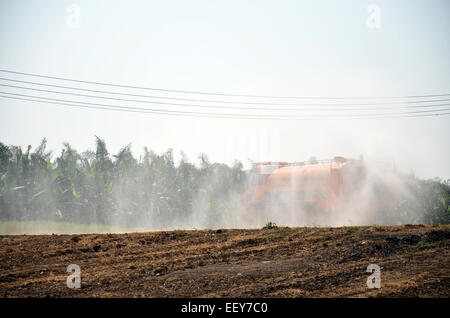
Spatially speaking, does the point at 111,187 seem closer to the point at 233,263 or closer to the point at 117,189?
the point at 117,189

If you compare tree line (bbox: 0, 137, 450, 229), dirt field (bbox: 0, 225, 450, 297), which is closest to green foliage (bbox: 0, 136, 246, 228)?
tree line (bbox: 0, 137, 450, 229)

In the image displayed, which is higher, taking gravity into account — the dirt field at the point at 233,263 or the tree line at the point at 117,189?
the tree line at the point at 117,189

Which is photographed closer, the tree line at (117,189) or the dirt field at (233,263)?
the dirt field at (233,263)

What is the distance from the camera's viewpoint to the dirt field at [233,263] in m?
6.85

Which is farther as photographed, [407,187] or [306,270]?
[407,187]

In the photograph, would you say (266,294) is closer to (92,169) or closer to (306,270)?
(306,270)

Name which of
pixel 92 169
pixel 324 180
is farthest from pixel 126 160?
pixel 324 180

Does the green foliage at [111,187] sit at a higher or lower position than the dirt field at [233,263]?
higher

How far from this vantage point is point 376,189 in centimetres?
1927

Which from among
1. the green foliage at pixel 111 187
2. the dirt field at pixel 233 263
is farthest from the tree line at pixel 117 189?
the dirt field at pixel 233 263

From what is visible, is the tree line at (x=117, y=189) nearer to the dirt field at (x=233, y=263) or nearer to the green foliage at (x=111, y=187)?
the green foliage at (x=111, y=187)

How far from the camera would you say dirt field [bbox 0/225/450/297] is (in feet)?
22.5

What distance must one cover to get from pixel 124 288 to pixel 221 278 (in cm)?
178

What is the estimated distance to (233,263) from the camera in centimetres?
891
